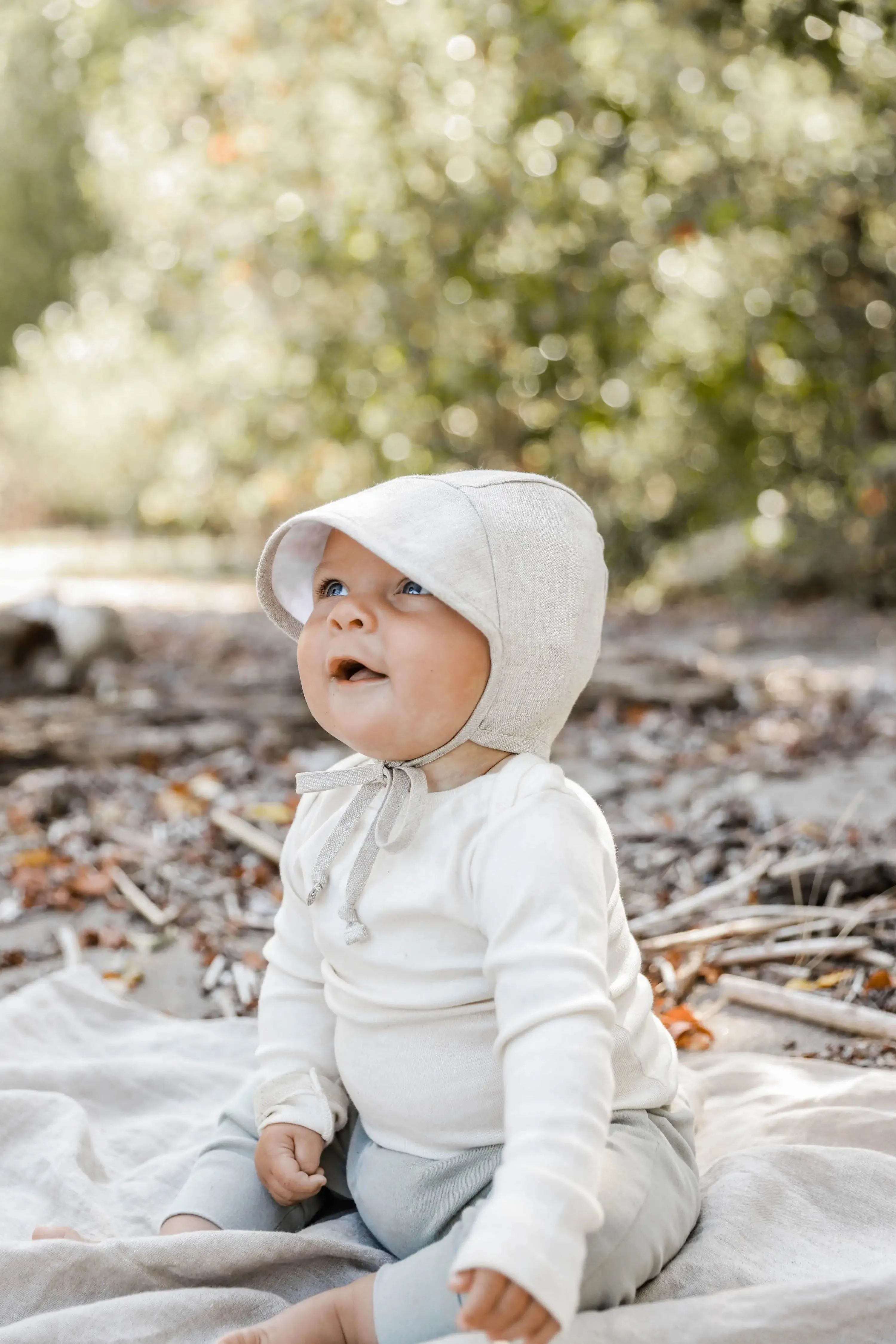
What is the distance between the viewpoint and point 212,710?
207 inches

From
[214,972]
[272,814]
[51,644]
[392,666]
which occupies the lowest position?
[51,644]

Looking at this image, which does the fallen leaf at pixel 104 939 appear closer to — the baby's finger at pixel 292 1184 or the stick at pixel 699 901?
the stick at pixel 699 901

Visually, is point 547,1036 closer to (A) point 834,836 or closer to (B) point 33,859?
(A) point 834,836

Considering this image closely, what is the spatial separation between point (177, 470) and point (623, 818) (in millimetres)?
10332

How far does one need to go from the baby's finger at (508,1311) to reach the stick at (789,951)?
1700 mm

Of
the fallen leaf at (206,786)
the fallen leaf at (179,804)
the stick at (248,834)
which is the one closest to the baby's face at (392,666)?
the stick at (248,834)

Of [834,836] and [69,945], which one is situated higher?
[834,836]

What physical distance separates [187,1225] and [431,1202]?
0.41 metres

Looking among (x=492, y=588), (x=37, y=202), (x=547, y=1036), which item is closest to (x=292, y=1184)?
(x=547, y=1036)

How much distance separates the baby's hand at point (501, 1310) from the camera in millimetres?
1313

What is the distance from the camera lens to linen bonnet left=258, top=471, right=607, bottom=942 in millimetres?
1662

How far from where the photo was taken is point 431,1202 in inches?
69.3

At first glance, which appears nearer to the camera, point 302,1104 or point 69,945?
point 302,1104

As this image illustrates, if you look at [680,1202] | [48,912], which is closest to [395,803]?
[680,1202]
